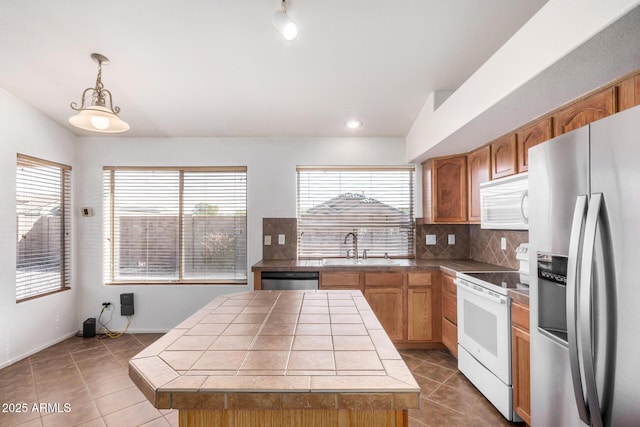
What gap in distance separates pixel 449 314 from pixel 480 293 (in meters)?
0.80

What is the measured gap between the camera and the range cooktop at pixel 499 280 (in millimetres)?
2121

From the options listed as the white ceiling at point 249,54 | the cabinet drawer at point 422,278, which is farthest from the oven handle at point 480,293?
the white ceiling at point 249,54

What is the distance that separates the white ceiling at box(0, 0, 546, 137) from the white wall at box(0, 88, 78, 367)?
17 centimetres

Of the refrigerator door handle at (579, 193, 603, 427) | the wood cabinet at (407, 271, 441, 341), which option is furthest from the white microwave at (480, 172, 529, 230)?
the refrigerator door handle at (579, 193, 603, 427)

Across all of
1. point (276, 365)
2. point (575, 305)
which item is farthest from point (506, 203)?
point (276, 365)

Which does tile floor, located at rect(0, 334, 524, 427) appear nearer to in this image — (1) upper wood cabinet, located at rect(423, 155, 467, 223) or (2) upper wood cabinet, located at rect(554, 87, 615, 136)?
(1) upper wood cabinet, located at rect(423, 155, 467, 223)

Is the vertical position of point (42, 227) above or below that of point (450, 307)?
above

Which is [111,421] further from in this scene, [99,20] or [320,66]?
[320,66]

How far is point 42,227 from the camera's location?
330 cm

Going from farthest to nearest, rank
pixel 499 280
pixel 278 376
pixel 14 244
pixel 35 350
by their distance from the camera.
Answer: pixel 35 350
pixel 14 244
pixel 499 280
pixel 278 376

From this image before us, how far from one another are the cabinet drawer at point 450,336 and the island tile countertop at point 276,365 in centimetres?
188

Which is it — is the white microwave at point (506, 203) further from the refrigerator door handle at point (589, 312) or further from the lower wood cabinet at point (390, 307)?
the refrigerator door handle at point (589, 312)

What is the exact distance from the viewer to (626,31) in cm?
120

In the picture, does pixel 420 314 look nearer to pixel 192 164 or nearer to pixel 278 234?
pixel 278 234
